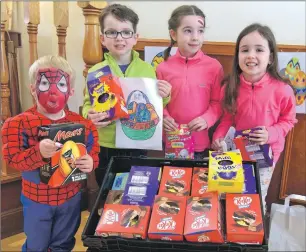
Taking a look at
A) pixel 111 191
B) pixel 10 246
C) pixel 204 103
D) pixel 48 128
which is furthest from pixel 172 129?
pixel 10 246

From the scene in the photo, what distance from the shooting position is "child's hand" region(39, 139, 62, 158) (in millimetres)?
1080

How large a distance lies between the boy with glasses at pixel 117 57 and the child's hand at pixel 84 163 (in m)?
0.18

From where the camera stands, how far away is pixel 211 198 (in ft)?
3.46

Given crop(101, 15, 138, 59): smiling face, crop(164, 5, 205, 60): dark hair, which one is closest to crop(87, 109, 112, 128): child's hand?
crop(101, 15, 138, 59): smiling face

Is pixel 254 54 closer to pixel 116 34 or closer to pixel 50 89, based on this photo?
pixel 116 34

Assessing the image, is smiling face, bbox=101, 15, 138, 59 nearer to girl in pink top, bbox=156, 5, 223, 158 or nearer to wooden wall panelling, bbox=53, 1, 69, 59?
girl in pink top, bbox=156, 5, 223, 158

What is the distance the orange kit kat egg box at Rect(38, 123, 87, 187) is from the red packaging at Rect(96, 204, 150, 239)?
0.18 meters

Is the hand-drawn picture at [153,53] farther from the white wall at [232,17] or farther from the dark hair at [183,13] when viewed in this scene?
the dark hair at [183,13]

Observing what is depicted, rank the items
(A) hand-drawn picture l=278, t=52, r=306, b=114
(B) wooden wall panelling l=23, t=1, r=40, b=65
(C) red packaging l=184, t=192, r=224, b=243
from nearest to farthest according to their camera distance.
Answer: (C) red packaging l=184, t=192, r=224, b=243 < (A) hand-drawn picture l=278, t=52, r=306, b=114 < (B) wooden wall panelling l=23, t=1, r=40, b=65

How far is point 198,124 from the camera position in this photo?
4.63ft

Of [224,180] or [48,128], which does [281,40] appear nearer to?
[224,180]

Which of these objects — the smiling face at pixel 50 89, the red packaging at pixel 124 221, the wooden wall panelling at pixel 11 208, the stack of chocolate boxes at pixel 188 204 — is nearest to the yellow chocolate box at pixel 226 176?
the stack of chocolate boxes at pixel 188 204

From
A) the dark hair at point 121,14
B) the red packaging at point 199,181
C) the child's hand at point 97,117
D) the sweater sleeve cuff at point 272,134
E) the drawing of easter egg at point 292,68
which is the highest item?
the dark hair at point 121,14

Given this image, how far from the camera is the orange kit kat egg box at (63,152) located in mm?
1091
